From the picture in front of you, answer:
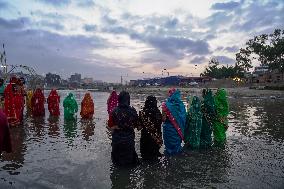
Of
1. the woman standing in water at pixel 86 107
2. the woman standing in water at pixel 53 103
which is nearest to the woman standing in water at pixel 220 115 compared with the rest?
the woman standing in water at pixel 86 107

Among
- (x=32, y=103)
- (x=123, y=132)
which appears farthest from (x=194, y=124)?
(x=32, y=103)

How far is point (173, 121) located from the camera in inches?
309

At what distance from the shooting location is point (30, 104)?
60.5 feet

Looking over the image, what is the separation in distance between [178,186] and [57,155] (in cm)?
353

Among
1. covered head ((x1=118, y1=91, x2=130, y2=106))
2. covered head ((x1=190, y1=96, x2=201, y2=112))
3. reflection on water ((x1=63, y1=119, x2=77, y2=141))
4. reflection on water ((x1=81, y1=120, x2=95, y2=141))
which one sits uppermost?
covered head ((x1=118, y1=91, x2=130, y2=106))

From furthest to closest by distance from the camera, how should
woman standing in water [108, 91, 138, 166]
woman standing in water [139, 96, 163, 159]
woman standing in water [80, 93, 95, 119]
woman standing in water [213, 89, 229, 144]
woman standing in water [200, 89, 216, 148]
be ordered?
woman standing in water [80, 93, 95, 119]
woman standing in water [213, 89, 229, 144]
woman standing in water [200, 89, 216, 148]
woman standing in water [139, 96, 163, 159]
woman standing in water [108, 91, 138, 166]

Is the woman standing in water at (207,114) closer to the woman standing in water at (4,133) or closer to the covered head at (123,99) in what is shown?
the covered head at (123,99)

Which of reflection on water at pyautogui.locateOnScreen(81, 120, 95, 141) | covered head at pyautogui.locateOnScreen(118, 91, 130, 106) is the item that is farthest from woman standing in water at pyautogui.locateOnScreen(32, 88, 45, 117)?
covered head at pyautogui.locateOnScreen(118, 91, 130, 106)

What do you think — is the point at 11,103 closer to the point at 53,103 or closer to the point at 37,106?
the point at 37,106

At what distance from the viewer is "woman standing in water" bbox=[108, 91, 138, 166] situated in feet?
22.8

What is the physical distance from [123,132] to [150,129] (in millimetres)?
831

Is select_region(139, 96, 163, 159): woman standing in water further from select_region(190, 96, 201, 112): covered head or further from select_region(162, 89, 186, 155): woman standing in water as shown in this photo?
select_region(190, 96, 201, 112): covered head

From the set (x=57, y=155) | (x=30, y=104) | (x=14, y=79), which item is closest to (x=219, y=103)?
(x=57, y=155)

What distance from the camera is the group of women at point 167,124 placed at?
7.01 meters
